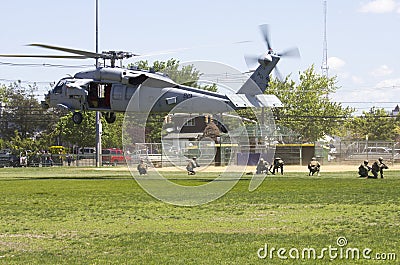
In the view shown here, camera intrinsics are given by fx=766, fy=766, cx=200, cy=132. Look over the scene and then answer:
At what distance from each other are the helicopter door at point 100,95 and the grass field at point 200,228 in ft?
43.8

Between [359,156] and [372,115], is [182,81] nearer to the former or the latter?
[359,156]

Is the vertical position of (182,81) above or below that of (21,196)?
above

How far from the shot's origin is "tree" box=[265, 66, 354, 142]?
105 meters

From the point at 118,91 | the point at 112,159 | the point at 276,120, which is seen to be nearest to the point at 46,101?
the point at 118,91

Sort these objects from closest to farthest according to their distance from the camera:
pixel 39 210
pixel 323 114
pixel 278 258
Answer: pixel 278 258 → pixel 39 210 → pixel 323 114

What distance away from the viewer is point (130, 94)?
142ft

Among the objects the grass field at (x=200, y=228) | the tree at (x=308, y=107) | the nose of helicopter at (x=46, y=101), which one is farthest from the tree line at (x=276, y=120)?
the grass field at (x=200, y=228)

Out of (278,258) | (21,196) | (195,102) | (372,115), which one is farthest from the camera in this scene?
(372,115)

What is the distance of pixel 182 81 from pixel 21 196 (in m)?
15.7

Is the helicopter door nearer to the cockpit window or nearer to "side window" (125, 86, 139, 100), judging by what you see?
"side window" (125, 86, 139, 100)

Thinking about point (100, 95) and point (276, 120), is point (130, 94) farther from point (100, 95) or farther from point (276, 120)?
point (276, 120)

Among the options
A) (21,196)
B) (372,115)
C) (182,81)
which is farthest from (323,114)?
(21,196)

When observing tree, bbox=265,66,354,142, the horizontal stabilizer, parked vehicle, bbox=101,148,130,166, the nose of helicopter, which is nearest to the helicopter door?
the nose of helicopter

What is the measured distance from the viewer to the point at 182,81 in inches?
1729
